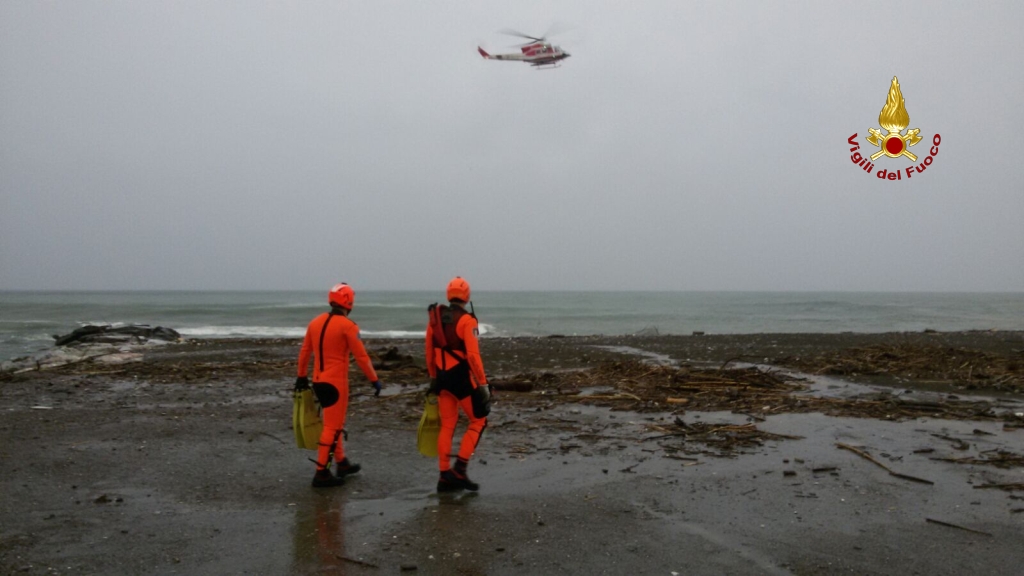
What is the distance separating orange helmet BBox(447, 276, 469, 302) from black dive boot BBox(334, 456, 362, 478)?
1.95 meters

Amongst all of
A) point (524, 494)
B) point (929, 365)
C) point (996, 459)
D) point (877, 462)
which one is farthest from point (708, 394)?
point (524, 494)

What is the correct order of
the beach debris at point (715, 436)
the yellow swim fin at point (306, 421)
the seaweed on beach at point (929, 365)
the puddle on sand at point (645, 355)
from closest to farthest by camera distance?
the yellow swim fin at point (306, 421) → the beach debris at point (715, 436) → the seaweed on beach at point (929, 365) → the puddle on sand at point (645, 355)

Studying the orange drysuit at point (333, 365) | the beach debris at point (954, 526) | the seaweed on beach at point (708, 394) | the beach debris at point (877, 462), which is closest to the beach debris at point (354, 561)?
the orange drysuit at point (333, 365)

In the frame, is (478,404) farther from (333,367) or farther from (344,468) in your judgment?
(344,468)

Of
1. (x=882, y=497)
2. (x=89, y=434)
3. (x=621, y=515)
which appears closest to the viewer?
(x=621, y=515)

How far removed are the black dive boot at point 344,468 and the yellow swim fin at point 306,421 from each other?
299 millimetres

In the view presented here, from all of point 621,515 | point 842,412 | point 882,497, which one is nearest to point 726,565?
point 621,515

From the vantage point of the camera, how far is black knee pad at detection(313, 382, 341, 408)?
643 centimetres

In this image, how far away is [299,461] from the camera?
7.31 m

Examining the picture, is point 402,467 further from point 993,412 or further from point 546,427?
point 993,412

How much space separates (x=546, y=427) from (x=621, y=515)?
355 cm

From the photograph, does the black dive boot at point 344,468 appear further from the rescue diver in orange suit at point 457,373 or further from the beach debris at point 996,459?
the beach debris at point 996,459

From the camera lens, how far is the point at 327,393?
643cm

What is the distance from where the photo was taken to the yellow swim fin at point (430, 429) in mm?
6473
